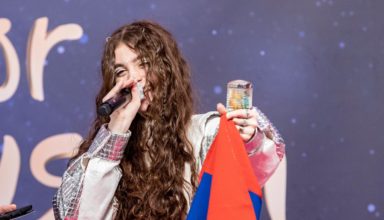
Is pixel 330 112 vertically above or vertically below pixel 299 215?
above

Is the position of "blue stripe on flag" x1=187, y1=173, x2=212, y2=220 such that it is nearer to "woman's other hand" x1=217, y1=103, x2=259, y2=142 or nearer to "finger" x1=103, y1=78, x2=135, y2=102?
"woman's other hand" x1=217, y1=103, x2=259, y2=142

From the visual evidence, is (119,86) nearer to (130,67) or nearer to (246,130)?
(130,67)

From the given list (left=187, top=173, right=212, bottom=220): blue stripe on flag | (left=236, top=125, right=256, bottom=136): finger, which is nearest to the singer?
(left=236, top=125, right=256, bottom=136): finger

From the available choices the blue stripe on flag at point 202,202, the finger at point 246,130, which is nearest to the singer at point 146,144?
the finger at point 246,130

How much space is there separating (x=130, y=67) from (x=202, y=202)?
33cm

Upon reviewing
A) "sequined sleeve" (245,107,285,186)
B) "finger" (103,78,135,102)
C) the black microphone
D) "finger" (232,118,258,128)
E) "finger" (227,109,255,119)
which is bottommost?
"sequined sleeve" (245,107,285,186)

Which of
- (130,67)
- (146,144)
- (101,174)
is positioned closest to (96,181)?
(101,174)

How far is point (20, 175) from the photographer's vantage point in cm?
159

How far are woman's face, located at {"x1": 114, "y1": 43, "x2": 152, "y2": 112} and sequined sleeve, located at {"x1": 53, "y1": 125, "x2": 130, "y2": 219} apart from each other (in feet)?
0.37

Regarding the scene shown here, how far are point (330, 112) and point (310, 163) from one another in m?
0.16

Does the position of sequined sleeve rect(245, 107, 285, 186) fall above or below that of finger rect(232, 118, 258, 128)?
below

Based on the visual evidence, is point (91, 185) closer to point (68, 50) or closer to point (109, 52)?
point (109, 52)

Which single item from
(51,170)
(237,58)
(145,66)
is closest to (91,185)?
(145,66)

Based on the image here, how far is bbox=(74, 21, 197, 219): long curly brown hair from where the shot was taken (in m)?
1.13
